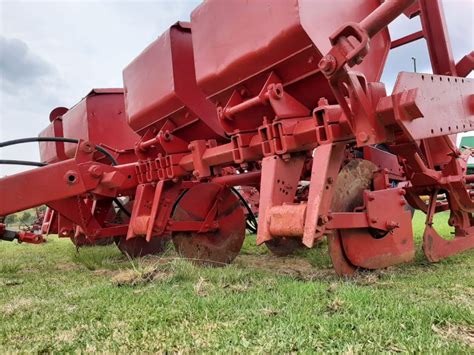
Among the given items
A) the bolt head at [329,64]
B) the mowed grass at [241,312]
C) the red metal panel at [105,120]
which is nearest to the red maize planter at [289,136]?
the bolt head at [329,64]

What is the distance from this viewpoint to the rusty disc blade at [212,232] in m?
4.46

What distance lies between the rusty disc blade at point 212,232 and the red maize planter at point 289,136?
1cm

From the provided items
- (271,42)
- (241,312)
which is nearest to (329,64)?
(271,42)

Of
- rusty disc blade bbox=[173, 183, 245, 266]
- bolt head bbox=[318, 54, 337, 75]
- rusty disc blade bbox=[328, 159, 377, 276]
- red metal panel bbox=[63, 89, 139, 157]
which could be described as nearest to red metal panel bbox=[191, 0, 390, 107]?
bolt head bbox=[318, 54, 337, 75]

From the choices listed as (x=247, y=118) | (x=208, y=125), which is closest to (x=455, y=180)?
(x=247, y=118)

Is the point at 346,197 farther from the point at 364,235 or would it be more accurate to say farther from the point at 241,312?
the point at 241,312

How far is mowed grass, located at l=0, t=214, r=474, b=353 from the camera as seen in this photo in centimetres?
173

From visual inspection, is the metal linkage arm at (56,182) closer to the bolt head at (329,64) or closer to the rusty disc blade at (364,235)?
the rusty disc blade at (364,235)

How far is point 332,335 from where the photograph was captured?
176 centimetres

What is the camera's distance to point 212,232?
456 cm

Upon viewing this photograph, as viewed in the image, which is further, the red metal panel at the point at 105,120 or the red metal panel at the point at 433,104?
the red metal panel at the point at 105,120

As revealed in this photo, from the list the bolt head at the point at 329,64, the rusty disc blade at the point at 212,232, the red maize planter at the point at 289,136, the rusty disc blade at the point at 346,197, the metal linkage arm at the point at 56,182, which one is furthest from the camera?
the rusty disc blade at the point at 212,232

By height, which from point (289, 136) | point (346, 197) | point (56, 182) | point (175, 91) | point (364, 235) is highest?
point (175, 91)

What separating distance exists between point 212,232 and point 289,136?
1.87 metres
